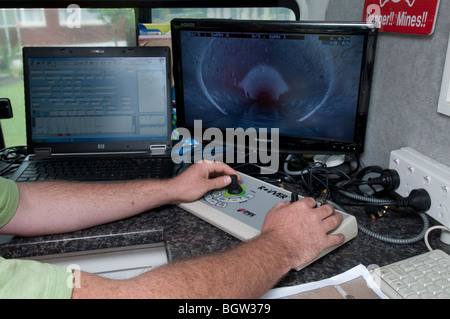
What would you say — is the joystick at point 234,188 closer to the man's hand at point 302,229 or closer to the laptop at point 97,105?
the man's hand at point 302,229

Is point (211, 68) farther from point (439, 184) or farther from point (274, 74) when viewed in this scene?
point (439, 184)

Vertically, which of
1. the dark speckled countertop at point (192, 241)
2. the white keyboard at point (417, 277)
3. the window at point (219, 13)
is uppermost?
the window at point (219, 13)

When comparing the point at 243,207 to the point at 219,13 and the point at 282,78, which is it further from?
the point at 219,13

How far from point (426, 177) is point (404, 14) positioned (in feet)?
1.27

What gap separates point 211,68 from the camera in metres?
1.10

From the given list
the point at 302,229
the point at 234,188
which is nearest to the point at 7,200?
the point at 234,188

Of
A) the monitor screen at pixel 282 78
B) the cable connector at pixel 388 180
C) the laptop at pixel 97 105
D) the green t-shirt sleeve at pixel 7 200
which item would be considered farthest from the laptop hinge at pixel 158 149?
the cable connector at pixel 388 180

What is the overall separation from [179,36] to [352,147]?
57 centimetres

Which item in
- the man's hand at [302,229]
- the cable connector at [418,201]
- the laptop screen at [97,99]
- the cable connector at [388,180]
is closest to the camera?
the man's hand at [302,229]

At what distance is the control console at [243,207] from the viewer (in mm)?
786

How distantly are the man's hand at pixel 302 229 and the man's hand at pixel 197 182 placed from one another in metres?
0.19

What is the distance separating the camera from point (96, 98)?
1159 mm

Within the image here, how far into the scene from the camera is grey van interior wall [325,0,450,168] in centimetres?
83
